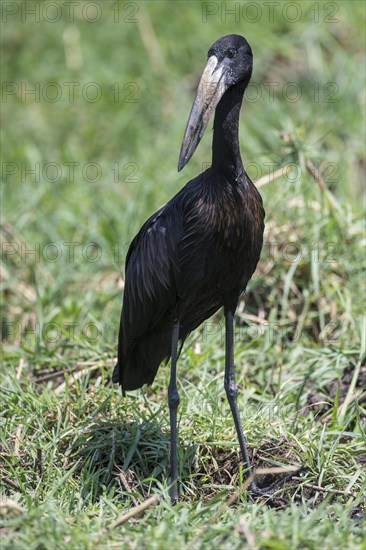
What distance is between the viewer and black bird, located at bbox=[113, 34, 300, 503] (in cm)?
450

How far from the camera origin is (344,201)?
23.7 ft

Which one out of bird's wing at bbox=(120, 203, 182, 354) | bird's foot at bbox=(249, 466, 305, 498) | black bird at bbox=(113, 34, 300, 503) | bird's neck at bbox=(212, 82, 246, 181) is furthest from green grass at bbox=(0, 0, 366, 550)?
bird's neck at bbox=(212, 82, 246, 181)

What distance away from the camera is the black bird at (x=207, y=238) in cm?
450

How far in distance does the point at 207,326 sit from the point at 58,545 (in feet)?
8.57

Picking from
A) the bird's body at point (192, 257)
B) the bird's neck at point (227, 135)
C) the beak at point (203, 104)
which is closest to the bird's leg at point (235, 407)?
the bird's body at point (192, 257)

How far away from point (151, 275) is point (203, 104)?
923mm

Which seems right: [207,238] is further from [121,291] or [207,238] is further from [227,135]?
[121,291]

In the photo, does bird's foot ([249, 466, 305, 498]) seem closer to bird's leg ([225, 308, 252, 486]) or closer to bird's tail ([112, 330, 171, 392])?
bird's leg ([225, 308, 252, 486])

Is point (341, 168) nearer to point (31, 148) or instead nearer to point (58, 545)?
point (31, 148)

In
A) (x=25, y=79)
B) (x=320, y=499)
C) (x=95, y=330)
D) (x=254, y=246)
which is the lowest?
(x=320, y=499)

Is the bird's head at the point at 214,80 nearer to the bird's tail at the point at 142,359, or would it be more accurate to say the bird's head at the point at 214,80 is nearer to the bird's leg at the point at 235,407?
the bird's leg at the point at 235,407

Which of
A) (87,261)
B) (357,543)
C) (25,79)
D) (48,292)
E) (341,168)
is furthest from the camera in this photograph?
(25,79)

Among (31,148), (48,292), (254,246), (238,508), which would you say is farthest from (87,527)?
(31,148)

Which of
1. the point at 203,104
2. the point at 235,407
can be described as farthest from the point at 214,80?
the point at 235,407
